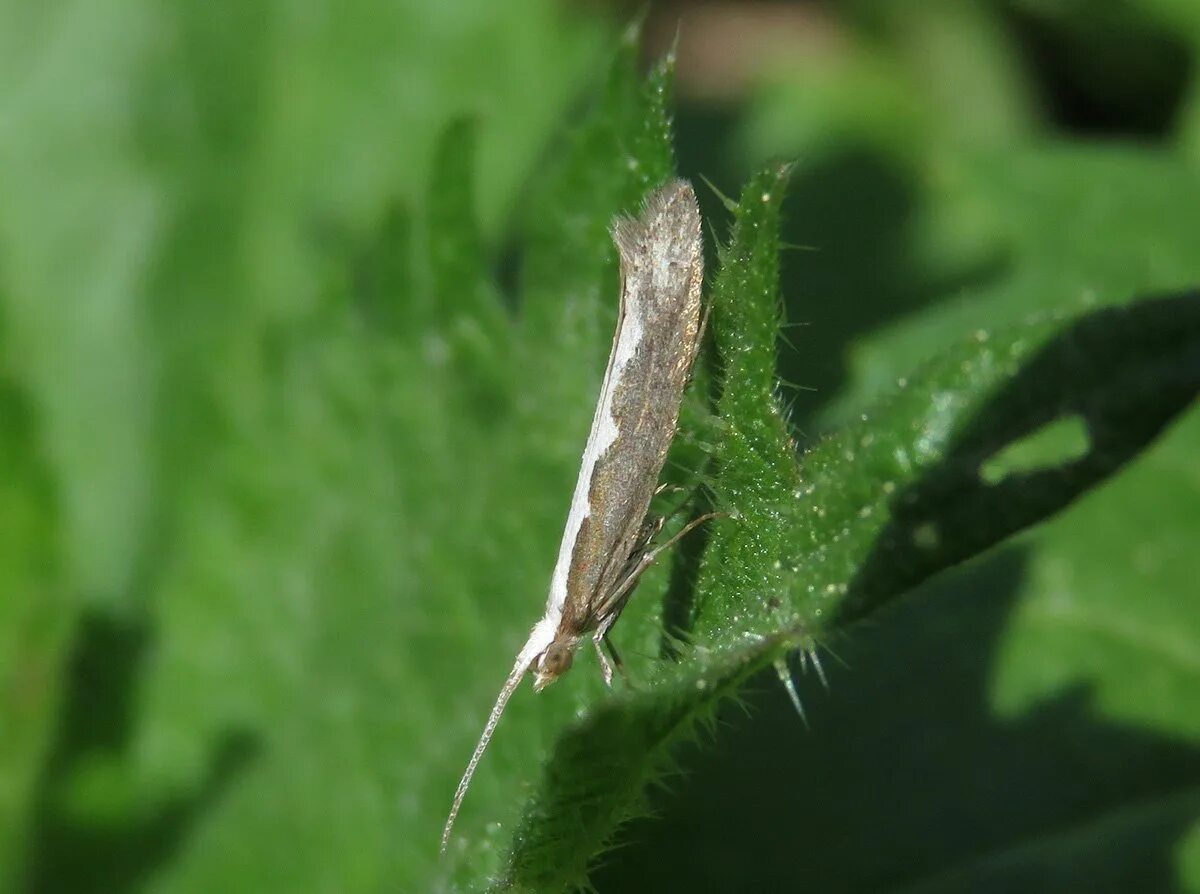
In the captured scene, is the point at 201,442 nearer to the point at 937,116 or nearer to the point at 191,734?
the point at 191,734

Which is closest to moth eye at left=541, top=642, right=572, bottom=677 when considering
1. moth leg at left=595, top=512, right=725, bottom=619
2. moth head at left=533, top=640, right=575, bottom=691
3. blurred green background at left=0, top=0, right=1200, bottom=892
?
moth head at left=533, top=640, right=575, bottom=691

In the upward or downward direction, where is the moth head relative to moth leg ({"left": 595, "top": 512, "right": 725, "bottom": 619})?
downward

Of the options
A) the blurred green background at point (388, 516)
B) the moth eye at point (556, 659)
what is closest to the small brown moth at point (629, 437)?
the moth eye at point (556, 659)

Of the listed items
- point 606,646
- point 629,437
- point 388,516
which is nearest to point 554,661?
point 606,646

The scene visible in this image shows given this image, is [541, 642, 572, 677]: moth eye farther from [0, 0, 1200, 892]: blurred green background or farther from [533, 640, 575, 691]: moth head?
[0, 0, 1200, 892]: blurred green background

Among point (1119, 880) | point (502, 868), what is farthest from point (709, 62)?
point (502, 868)

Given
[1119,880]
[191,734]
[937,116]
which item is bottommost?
[1119,880]
